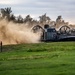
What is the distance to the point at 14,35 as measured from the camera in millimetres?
72062

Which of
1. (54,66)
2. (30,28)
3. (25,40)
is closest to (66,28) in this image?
(30,28)

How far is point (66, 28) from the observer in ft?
340

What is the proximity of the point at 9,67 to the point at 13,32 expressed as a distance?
49.7m

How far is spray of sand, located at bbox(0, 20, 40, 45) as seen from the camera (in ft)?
230

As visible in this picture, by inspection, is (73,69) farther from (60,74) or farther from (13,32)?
(13,32)

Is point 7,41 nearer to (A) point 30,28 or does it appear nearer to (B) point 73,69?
(A) point 30,28

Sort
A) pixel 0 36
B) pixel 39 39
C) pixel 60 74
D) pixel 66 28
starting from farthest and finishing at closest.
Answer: pixel 66 28, pixel 39 39, pixel 0 36, pixel 60 74

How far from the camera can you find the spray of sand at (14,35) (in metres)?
70.0

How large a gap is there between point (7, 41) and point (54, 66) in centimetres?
4629

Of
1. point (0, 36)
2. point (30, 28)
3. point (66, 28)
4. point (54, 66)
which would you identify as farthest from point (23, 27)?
point (54, 66)

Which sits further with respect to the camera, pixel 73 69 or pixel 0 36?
pixel 0 36

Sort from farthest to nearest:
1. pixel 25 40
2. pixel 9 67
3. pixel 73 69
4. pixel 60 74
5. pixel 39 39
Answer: pixel 39 39 < pixel 25 40 < pixel 9 67 < pixel 73 69 < pixel 60 74

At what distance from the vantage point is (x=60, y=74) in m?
19.8

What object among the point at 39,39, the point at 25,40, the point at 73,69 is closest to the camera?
the point at 73,69
